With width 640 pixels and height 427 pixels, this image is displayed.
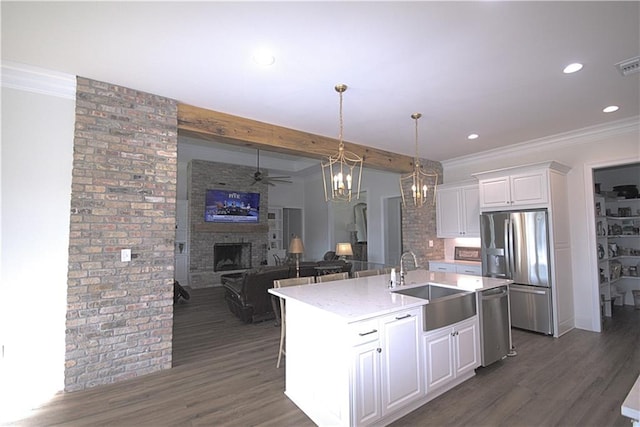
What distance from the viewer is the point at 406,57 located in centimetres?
255

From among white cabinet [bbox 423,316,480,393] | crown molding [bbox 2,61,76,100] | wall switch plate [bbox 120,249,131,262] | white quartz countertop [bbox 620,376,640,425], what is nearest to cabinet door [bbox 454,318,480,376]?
→ white cabinet [bbox 423,316,480,393]

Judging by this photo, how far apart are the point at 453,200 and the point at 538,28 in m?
4.01

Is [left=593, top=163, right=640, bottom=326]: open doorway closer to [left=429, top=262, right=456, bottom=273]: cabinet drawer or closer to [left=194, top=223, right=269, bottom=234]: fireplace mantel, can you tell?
[left=429, top=262, right=456, bottom=273]: cabinet drawer

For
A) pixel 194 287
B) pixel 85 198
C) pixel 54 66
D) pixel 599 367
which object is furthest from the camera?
pixel 194 287

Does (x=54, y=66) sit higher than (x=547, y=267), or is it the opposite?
(x=54, y=66)

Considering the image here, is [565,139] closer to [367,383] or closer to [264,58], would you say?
[264,58]

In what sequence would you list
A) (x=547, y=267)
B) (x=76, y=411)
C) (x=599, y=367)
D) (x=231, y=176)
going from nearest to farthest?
(x=76, y=411), (x=599, y=367), (x=547, y=267), (x=231, y=176)

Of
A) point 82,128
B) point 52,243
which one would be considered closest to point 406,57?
point 82,128

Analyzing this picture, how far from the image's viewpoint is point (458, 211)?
5820 mm

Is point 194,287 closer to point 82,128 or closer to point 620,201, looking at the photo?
point 82,128

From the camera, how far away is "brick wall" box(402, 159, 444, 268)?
240 inches

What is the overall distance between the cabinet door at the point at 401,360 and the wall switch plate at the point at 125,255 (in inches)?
101

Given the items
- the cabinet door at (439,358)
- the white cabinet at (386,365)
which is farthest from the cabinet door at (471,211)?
the white cabinet at (386,365)

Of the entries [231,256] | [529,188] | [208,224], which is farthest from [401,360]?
[231,256]
